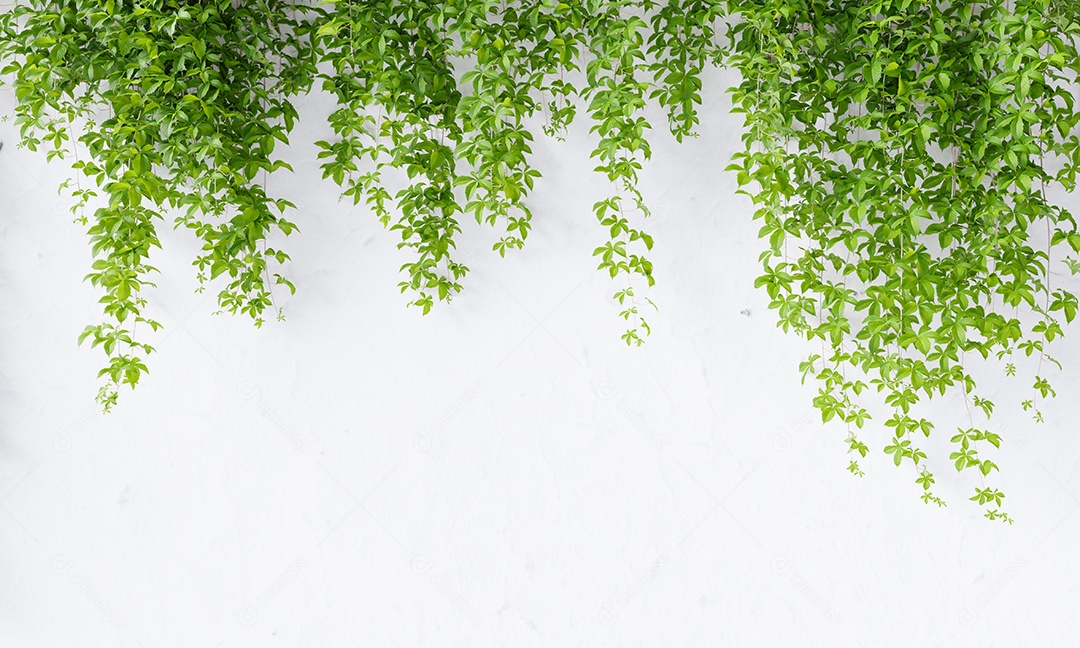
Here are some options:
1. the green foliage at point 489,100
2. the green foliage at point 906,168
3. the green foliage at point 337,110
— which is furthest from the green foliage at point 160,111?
the green foliage at point 906,168

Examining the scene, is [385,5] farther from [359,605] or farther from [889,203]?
[359,605]

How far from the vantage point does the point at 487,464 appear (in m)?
1.59

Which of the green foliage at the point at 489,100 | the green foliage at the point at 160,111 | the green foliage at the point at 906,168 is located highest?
the green foliage at the point at 906,168

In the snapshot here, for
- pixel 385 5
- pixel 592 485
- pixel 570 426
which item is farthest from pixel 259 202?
pixel 592 485

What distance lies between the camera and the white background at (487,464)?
156 centimetres

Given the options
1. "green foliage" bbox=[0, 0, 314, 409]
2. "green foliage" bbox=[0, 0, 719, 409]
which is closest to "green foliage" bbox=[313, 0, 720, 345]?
"green foliage" bbox=[0, 0, 719, 409]

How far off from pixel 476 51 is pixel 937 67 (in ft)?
2.63

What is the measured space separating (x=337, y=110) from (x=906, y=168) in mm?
1027

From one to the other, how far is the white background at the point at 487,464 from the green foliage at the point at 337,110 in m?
0.07

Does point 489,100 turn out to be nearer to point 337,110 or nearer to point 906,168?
point 337,110

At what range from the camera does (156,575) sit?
158 centimetres

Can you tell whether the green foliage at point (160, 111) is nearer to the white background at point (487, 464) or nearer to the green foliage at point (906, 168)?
the white background at point (487, 464)

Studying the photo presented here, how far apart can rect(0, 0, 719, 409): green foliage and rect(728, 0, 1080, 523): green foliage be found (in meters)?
0.18

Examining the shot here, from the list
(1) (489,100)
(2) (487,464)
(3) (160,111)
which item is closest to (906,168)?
(1) (489,100)
